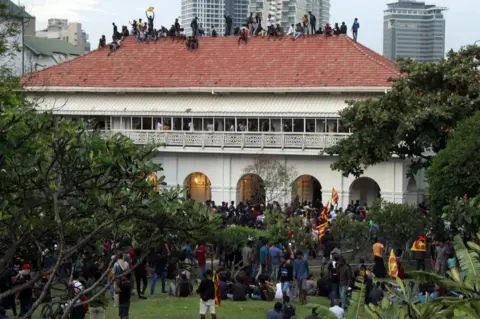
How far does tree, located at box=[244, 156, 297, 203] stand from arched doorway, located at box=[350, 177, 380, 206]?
2.82 metres

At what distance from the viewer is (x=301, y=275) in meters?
22.5

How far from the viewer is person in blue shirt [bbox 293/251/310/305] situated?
22328mm

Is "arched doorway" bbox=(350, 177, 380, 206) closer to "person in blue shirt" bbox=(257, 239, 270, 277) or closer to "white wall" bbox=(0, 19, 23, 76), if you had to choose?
"white wall" bbox=(0, 19, 23, 76)

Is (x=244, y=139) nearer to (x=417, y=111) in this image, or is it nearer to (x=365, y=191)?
(x=365, y=191)

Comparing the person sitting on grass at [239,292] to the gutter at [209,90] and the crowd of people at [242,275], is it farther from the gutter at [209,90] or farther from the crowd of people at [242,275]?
the gutter at [209,90]

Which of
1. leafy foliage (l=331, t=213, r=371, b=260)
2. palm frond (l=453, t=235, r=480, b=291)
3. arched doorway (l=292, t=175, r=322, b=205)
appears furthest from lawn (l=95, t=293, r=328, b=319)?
arched doorway (l=292, t=175, r=322, b=205)

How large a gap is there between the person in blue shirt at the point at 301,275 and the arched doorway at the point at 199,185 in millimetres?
23455

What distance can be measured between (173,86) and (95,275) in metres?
26.3

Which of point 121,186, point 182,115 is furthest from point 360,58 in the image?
point 121,186

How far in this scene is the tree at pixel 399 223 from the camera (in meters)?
28.2

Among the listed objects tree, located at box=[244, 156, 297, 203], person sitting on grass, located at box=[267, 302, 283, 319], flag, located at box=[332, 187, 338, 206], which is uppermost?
tree, located at box=[244, 156, 297, 203]

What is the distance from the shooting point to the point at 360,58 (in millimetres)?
44594

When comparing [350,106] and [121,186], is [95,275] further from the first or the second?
[350,106]

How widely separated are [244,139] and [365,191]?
226 inches
